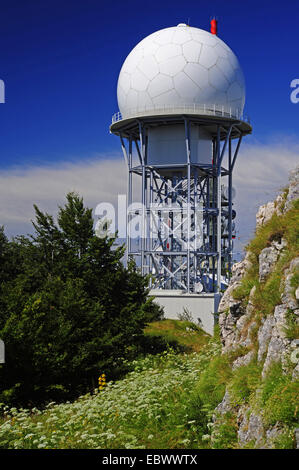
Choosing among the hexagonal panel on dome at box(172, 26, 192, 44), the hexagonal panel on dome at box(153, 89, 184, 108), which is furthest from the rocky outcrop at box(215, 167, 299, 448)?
the hexagonal panel on dome at box(172, 26, 192, 44)

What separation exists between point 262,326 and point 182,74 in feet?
85.3

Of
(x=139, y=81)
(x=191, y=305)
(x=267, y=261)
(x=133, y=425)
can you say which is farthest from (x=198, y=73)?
(x=133, y=425)

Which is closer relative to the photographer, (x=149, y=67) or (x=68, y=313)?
(x=68, y=313)

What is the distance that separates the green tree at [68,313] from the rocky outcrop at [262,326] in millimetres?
6557

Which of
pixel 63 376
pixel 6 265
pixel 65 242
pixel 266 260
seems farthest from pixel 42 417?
pixel 6 265

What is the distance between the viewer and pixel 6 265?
26.3 meters

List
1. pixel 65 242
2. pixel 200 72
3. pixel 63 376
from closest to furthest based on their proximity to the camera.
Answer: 1. pixel 63 376
2. pixel 65 242
3. pixel 200 72

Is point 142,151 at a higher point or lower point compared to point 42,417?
higher

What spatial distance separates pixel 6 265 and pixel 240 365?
19849mm

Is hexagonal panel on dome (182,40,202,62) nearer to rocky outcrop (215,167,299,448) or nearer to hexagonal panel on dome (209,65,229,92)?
hexagonal panel on dome (209,65,229,92)

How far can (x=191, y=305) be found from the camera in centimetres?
3094

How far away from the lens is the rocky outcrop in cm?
694

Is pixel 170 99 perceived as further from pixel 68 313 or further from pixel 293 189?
pixel 293 189

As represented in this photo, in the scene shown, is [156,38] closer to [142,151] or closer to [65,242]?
[142,151]
